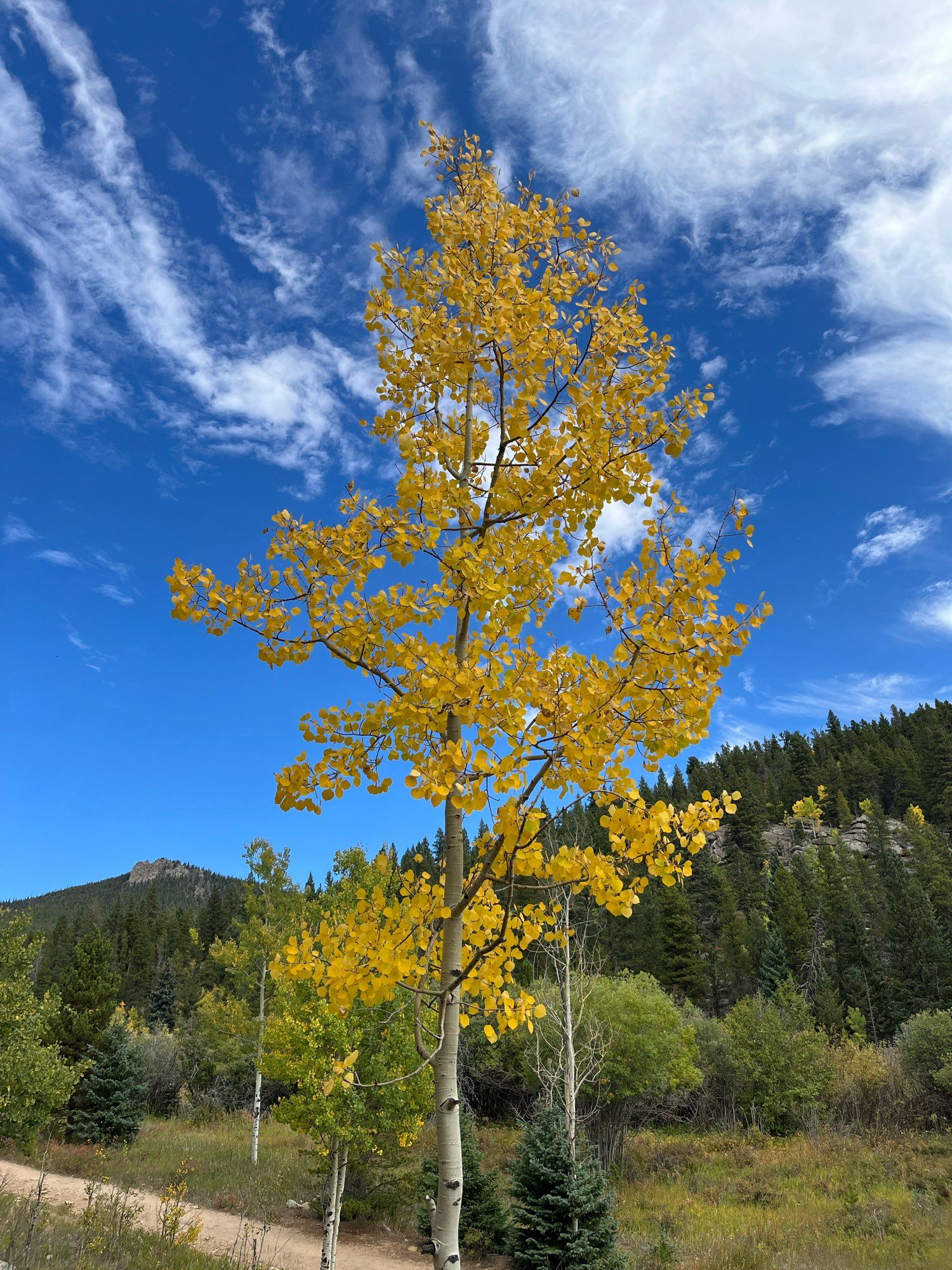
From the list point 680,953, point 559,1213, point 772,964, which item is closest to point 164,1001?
point 680,953

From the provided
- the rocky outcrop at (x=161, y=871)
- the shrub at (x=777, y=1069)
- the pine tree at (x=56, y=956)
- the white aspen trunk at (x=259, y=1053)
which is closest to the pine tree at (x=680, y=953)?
the shrub at (x=777, y=1069)

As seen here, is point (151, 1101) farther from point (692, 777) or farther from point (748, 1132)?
point (692, 777)

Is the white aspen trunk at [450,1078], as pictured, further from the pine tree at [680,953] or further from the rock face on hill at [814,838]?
the rock face on hill at [814,838]

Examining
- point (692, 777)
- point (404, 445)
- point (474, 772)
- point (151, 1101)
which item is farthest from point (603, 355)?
point (692, 777)

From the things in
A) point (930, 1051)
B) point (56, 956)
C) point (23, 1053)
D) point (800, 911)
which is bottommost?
point (930, 1051)

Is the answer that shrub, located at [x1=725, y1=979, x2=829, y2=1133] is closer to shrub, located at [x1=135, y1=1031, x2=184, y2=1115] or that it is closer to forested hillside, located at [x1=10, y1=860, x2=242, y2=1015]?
shrub, located at [x1=135, y1=1031, x2=184, y2=1115]

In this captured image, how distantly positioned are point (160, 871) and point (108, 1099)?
173 metres

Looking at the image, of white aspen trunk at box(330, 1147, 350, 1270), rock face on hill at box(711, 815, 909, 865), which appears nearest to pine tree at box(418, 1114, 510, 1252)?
white aspen trunk at box(330, 1147, 350, 1270)

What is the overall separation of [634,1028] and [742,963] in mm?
33921

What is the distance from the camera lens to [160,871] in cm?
17225

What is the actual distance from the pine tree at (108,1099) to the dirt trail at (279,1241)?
6011mm

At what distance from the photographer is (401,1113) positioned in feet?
36.6

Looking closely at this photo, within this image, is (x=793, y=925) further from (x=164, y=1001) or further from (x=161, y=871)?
(x=161, y=871)

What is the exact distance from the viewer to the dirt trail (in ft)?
37.2
